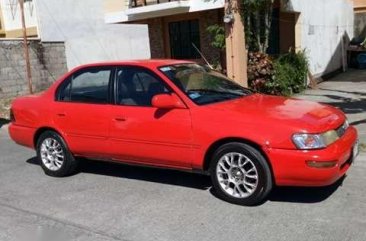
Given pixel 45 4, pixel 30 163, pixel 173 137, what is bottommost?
pixel 30 163

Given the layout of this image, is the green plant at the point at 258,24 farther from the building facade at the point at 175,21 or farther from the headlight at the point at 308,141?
the headlight at the point at 308,141

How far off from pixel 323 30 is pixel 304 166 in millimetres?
14897

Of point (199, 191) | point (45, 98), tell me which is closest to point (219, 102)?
point (199, 191)

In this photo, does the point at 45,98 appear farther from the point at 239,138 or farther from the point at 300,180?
the point at 300,180

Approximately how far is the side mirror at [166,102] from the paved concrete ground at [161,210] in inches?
40.0

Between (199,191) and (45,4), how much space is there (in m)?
15.0

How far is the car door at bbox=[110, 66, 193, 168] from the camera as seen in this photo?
542 cm

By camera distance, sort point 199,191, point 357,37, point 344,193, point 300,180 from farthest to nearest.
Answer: point 357,37 < point 199,191 < point 344,193 < point 300,180

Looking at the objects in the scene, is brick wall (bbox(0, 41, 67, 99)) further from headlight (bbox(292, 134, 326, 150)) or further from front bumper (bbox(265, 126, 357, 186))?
headlight (bbox(292, 134, 326, 150))

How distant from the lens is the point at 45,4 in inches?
737

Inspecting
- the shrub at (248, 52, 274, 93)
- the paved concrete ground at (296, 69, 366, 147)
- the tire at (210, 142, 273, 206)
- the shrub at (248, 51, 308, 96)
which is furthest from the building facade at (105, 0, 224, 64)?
the tire at (210, 142, 273, 206)

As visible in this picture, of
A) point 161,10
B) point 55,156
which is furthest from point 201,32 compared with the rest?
point 55,156

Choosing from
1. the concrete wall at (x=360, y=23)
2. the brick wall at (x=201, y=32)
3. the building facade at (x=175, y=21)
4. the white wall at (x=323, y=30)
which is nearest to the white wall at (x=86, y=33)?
the building facade at (x=175, y=21)

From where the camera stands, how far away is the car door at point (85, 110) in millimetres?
6113
